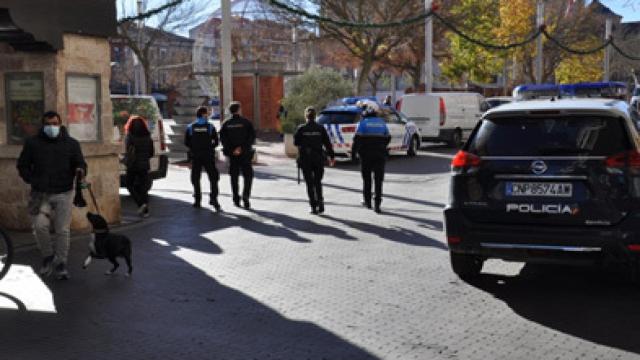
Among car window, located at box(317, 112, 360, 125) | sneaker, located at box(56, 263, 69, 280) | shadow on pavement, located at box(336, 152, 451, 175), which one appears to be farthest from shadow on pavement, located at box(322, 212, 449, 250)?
car window, located at box(317, 112, 360, 125)

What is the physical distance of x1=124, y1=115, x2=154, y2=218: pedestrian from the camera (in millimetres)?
11469

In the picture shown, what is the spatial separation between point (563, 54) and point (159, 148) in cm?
4323

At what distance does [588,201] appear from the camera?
6.02 metres

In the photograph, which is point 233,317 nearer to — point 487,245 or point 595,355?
point 487,245

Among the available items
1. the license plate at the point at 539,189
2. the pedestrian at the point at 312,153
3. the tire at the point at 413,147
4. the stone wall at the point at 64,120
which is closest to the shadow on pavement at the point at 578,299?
the license plate at the point at 539,189

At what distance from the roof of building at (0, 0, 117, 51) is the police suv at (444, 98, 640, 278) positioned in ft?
17.8

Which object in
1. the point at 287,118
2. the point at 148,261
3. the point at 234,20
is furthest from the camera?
the point at 234,20

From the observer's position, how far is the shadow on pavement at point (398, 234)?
9.09 meters

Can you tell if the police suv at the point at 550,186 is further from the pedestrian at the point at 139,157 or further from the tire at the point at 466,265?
the pedestrian at the point at 139,157

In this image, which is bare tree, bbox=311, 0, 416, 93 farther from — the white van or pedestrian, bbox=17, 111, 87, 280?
pedestrian, bbox=17, 111, 87, 280

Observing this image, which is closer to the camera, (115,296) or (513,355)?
(513,355)

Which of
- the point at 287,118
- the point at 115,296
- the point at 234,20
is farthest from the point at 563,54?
the point at 115,296

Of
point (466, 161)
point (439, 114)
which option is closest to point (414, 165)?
point (439, 114)

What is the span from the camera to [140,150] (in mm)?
11477
